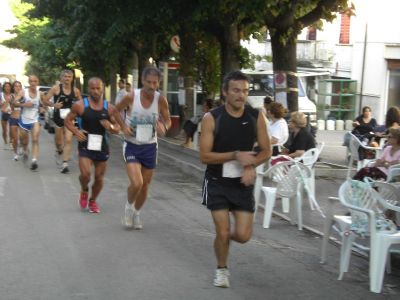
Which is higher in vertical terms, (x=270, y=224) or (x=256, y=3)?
(x=256, y=3)

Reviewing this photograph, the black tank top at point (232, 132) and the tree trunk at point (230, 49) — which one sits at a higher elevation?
the tree trunk at point (230, 49)

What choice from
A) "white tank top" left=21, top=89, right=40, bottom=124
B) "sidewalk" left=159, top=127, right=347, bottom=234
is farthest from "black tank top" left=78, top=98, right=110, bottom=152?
"white tank top" left=21, top=89, right=40, bottom=124

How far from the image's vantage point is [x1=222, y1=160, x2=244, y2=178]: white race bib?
18.5ft

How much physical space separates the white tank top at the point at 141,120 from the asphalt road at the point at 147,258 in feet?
3.67

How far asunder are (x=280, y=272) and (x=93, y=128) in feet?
11.9

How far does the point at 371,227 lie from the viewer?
18.9 ft

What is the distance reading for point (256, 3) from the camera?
40.8 ft

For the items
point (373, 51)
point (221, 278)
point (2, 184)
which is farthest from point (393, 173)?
point (373, 51)

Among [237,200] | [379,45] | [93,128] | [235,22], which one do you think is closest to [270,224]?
[93,128]

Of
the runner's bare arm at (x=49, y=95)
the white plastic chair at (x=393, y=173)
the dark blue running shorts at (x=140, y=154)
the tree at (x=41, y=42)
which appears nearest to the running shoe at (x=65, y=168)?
the runner's bare arm at (x=49, y=95)

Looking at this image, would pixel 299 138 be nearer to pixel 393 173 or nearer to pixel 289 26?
pixel 393 173

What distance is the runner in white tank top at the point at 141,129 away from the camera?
782 cm

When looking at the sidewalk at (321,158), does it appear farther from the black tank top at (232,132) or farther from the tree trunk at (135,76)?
the tree trunk at (135,76)

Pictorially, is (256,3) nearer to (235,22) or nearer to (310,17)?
(310,17)
